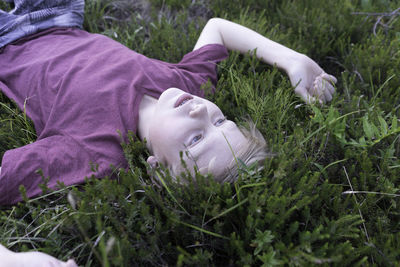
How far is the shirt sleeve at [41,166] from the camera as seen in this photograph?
6.22 ft

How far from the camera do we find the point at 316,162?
2.09 m

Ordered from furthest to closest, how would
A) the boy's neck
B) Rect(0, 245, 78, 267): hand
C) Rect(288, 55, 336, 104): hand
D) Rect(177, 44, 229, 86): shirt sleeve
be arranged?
1. Rect(177, 44, 229, 86): shirt sleeve
2. Rect(288, 55, 336, 104): hand
3. the boy's neck
4. Rect(0, 245, 78, 267): hand

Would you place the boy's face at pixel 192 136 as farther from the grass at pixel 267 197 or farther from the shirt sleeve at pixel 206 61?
the shirt sleeve at pixel 206 61

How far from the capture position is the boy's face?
1851 millimetres

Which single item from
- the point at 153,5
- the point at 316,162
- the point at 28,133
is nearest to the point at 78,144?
the point at 28,133

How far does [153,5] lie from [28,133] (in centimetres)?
201

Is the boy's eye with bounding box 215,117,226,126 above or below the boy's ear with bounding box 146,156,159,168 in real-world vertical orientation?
above

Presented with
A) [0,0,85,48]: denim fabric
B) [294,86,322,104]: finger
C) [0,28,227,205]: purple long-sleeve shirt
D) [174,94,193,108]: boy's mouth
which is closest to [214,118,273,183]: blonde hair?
[174,94,193,108]: boy's mouth

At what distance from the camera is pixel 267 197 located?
164cm

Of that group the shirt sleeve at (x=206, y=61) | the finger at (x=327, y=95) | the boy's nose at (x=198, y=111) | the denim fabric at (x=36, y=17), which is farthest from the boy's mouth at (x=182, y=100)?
the denim fabric at (x=36, y=17)

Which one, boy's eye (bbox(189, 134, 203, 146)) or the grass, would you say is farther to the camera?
boy's eye (bbox(189, 134, 203, 146))

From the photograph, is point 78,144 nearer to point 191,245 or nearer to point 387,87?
point 191,245

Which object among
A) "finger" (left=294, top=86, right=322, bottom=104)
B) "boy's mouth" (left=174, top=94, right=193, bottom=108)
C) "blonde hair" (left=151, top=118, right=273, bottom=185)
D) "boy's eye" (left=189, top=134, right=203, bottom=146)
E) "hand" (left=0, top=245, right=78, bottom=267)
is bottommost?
"hand" (left=0, top=245, right=78, bottom=267)

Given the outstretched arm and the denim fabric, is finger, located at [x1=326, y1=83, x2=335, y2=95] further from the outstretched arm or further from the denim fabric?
the denim fabric
